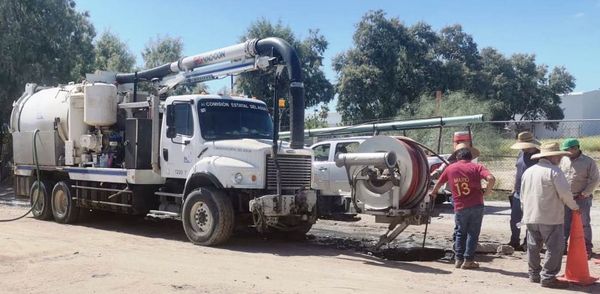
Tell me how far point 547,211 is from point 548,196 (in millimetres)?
182

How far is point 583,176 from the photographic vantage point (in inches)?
339

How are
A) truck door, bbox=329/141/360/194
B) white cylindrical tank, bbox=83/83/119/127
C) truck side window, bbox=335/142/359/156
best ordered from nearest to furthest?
1. white cylindrical tank, bbox=83/83/119/127
2. truck door, bbox=329/141/360/194
3. truck side window, bbox=335/142/359/156

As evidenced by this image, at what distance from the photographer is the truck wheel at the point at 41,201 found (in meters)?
13.8

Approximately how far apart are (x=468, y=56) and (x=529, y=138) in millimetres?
37114

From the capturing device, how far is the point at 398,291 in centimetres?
679

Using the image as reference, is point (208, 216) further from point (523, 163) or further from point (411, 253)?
point (523, 163)

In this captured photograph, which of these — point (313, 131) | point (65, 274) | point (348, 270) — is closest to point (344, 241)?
point (348, 270)

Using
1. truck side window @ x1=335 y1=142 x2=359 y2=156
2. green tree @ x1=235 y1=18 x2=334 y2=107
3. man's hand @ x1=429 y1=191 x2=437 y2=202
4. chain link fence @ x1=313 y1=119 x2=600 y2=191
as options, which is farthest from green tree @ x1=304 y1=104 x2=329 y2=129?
man's hand @ x1=429 y1=191 x2=437 y2=202

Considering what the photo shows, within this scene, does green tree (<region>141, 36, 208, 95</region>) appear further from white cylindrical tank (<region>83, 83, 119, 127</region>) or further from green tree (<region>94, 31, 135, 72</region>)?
white cylindrical tank (<region>83, 83, 119, 127</region>)

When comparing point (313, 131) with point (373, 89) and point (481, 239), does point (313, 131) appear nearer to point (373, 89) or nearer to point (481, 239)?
point (481, 239)

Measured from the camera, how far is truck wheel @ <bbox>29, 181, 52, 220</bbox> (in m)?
13.8

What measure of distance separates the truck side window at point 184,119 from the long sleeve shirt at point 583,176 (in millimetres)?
6232

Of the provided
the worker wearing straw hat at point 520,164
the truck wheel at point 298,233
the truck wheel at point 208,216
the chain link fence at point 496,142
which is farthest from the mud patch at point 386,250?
the chain link fence at point 496,142

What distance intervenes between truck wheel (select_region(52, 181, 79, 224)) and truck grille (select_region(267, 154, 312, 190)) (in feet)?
18.8
